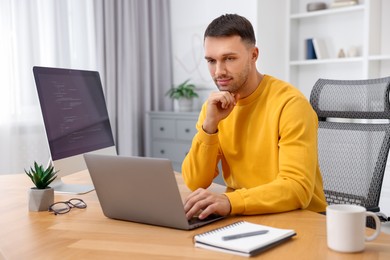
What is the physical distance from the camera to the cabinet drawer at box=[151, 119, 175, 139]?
4273 mm

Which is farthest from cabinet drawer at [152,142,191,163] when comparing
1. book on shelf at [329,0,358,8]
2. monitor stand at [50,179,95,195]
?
monitor stand at [50,179,95,195]

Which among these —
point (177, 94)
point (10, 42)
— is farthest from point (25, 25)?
point (177, 94)

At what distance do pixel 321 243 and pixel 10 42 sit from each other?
3.06m

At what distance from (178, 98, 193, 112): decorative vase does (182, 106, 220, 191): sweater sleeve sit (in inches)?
107

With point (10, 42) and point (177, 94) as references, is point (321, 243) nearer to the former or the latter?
point (10, 42)

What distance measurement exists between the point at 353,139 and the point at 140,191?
1.05 metres

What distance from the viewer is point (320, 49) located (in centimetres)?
400

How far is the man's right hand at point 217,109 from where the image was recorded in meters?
1.54

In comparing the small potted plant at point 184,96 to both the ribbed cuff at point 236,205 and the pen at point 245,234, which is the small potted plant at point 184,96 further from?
the pen at point 245,234

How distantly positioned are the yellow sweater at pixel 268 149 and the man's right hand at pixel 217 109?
0.03 m

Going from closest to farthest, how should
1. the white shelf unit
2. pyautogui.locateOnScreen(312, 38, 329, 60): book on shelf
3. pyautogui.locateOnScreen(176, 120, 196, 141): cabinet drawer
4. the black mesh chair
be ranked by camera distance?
the black mesh chair, the white shelf unit, pyautogui.locateOnScreen(312, 38, 329, 60): book on shelf, pyautogui.locateOnScreen(176, 120, 196, 141): cabinet drawer

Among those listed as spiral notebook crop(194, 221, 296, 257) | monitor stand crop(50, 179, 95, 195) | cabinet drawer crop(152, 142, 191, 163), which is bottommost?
cabinet drawer crop(152, 142, 191, 163)

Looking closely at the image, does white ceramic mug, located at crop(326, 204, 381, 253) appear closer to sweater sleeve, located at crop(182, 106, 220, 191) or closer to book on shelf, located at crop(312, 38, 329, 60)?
sweater sleeve, located at crop(182, 106, 220, 191)

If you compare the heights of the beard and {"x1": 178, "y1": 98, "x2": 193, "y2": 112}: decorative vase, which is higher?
the beard
